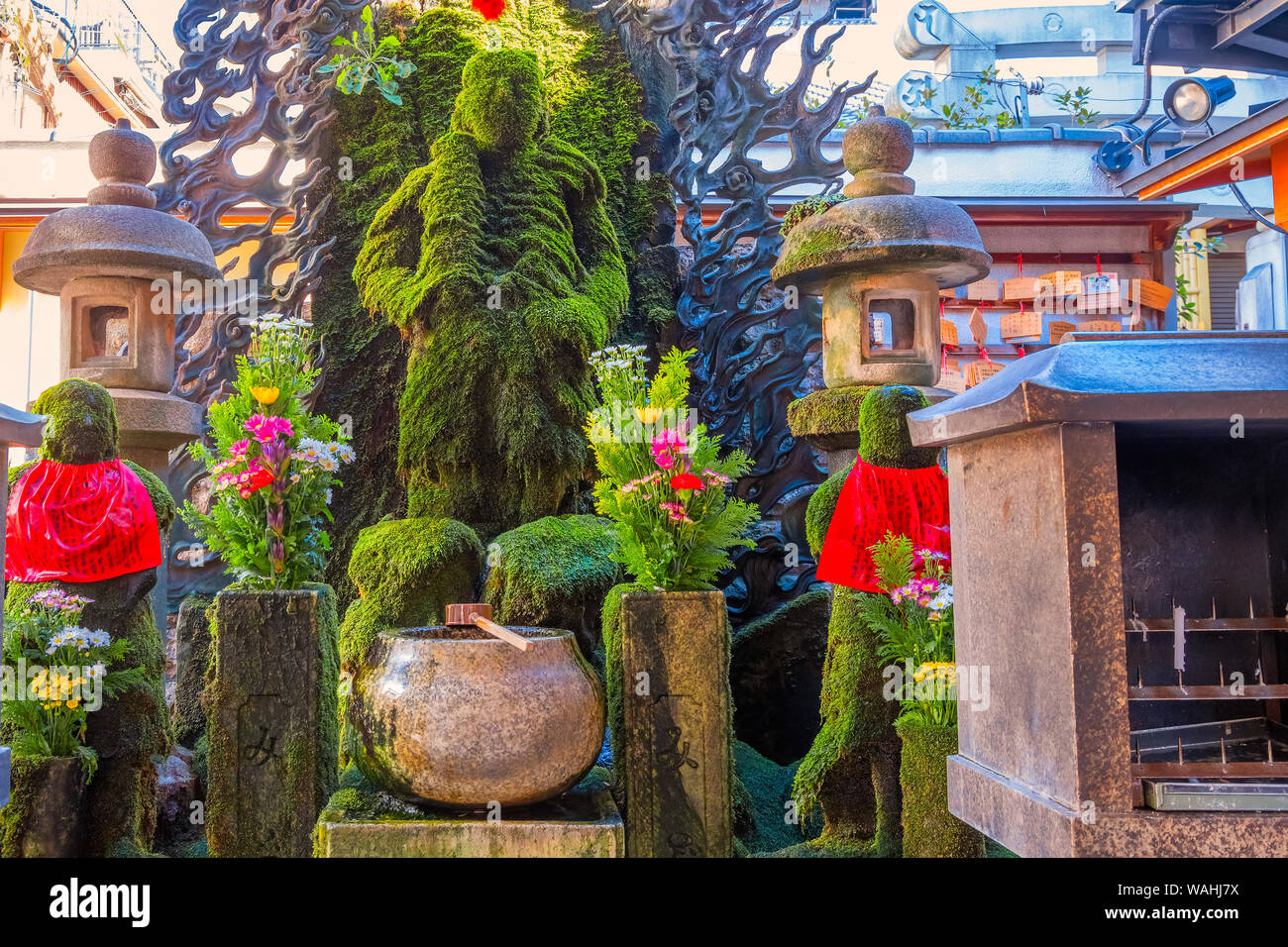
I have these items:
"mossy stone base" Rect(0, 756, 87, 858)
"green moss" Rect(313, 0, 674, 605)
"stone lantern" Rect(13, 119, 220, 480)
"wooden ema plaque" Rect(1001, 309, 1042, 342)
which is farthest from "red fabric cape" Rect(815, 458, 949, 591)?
"wooden ema plaque" Rect(1001, 309, 1042, 342)

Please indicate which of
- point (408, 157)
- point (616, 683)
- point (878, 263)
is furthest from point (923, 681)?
point (408, 157)

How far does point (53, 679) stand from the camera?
452cm

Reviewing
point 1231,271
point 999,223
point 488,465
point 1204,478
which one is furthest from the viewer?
point 1231,271

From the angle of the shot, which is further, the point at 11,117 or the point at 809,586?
the point at 11,117

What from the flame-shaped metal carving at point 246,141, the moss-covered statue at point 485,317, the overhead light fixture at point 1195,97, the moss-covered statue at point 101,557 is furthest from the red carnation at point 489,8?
the overhead light fixture at point 1195,97

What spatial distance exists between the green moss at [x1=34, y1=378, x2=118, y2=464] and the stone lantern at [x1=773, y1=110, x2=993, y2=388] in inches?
151

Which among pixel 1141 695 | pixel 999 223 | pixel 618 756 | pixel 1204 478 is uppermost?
pixel 999 223

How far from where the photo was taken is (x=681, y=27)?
8.09m

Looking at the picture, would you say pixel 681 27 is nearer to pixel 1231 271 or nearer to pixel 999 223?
pixel 999 223

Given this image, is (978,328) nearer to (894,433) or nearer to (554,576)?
(894,433)

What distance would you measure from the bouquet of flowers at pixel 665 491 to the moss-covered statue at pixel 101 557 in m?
2.38

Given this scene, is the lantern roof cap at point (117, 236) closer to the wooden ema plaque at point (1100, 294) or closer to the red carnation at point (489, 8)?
the red carnation at point (489, 8)
